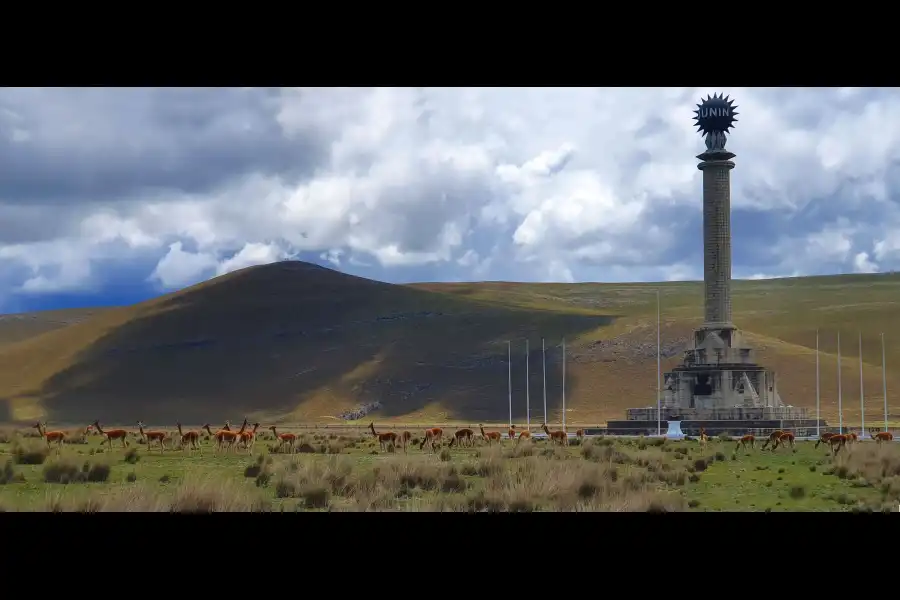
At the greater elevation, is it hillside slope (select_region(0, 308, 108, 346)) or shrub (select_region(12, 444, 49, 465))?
hillside slope (select_region(0, 308, 108, 346))

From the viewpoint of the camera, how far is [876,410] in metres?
70.4

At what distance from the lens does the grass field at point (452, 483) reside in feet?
48.2

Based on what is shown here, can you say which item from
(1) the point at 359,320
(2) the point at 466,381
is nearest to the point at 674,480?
(2) the point at 466,381

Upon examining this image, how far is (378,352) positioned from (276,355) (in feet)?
27.5

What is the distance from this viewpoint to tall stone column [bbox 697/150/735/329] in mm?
51750

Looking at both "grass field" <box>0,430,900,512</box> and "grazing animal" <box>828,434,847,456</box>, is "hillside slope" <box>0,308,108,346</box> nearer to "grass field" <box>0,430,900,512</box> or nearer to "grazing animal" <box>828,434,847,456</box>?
"grass field" <box>0,430,900,512</box>

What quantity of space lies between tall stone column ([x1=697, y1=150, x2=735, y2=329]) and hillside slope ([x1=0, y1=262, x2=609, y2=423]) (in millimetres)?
26361

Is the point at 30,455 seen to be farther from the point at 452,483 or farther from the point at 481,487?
the point at 481,487

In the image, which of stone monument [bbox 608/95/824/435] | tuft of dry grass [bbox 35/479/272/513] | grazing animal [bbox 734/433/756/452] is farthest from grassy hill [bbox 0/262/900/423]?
tuft of dry grass [bbox 35/479/272/513]

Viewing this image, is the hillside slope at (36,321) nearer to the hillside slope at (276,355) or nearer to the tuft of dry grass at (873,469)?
the hillside slope at (276,355)

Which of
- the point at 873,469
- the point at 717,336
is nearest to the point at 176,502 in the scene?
the point at 873,469

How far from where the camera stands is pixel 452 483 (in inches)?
710
